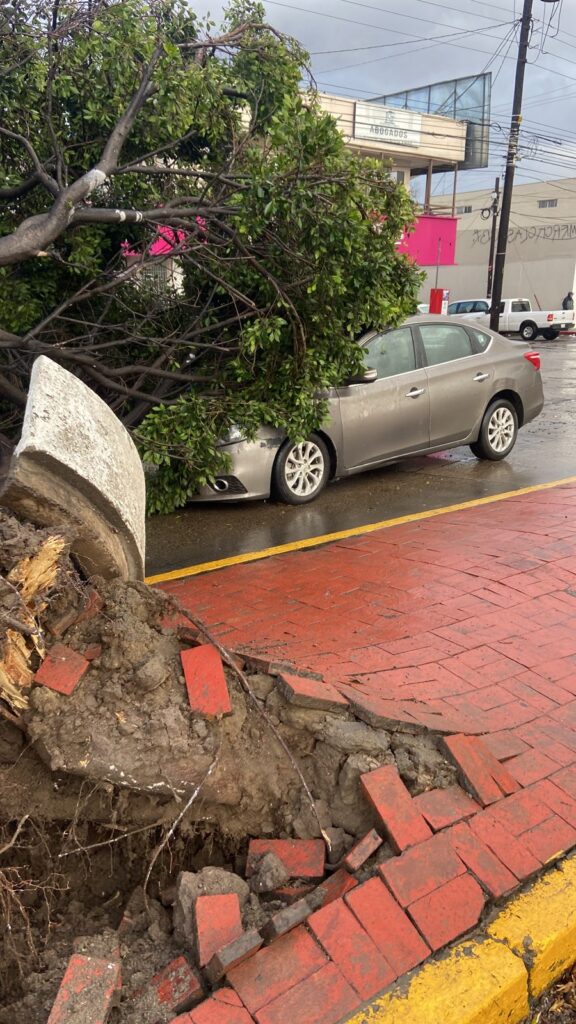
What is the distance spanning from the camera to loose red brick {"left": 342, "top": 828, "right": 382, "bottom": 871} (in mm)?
2373

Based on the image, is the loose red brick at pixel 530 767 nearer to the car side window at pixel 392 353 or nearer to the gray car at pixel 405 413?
the gray car at pixel 405 413

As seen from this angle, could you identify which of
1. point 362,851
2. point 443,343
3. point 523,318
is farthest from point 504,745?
point 523,318

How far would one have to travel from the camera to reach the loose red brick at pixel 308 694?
2809 millimetres

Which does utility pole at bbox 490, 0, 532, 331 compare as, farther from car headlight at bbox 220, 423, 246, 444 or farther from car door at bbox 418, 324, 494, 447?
car headlight at bbox 220, 423, 246, 444

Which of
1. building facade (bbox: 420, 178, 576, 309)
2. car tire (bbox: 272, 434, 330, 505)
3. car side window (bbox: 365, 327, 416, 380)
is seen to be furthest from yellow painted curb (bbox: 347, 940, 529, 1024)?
building facade (bbox: 420, 178, 576, 309)

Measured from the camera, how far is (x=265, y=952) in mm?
2117

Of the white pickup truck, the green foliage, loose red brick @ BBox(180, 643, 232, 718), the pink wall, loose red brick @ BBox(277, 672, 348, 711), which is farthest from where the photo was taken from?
the white pickup truck

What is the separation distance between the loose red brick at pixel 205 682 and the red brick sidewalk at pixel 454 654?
50 cm

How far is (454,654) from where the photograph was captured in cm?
377

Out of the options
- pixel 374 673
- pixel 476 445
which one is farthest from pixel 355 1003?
pixel 476 445

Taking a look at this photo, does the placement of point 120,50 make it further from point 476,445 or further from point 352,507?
point 476,445

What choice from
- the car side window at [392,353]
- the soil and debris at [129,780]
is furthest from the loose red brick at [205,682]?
the car side window at [392,353]

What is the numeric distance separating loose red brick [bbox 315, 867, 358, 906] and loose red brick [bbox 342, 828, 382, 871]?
26 mm

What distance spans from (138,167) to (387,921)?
18.1 feet
